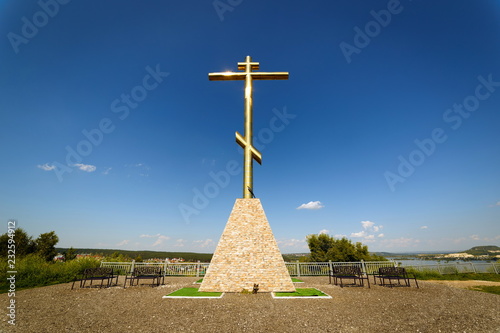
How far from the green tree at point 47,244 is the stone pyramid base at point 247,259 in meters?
24.6

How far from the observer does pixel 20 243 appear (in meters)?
22.3

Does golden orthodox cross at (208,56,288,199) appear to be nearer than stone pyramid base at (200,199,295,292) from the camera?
No

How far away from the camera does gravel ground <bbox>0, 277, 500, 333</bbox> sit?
517 cm

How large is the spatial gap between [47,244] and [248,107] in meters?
27.7

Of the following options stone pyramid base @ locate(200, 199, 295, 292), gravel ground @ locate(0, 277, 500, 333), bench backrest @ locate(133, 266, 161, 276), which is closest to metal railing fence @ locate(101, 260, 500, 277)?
bench backrest @ locate(133, 266, 161, 276)

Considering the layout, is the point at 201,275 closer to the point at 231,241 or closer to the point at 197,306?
the point at 231,241

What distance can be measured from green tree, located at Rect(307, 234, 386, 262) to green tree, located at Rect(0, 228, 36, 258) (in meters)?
34.8

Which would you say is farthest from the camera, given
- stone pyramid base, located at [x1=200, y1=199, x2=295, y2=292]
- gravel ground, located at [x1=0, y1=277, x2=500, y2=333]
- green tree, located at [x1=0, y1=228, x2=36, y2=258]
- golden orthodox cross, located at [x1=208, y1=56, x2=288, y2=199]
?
green tree, located at [x1=0, y1=228, x2=36, y2=258]

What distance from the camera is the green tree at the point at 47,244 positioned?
919 inches

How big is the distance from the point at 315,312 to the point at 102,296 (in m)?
8.78

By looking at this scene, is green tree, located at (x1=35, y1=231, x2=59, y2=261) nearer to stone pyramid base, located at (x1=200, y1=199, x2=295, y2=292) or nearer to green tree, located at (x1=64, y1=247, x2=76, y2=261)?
green tree, located at (x1=64, y1=247, x2=76, y2=261)

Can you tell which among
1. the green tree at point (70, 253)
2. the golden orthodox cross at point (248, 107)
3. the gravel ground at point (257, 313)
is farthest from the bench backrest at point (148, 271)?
the green tree at point (70, 253)

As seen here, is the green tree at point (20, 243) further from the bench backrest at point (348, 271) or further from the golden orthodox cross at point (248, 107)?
the bench backrest at point (348, 271)

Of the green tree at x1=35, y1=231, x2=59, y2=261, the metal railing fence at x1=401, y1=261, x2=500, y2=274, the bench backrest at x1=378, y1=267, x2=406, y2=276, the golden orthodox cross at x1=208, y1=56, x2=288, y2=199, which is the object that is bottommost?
the metal railing fence at x1=401, y1=261, x2=500, y2=274
